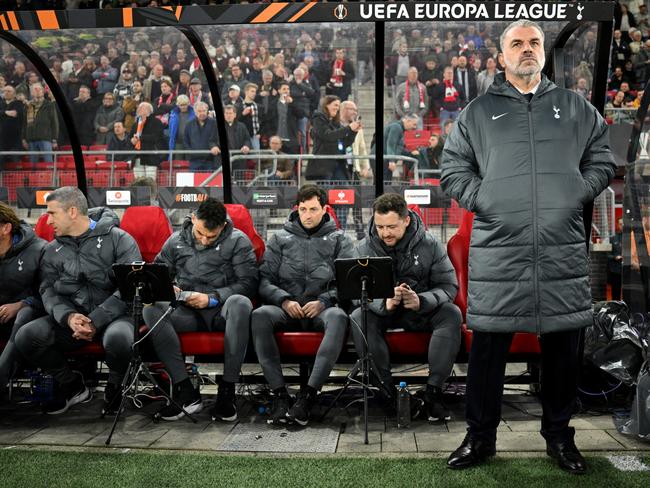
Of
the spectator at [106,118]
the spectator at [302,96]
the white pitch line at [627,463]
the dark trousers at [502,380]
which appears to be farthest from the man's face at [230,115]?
the white pitch line at [627,463]

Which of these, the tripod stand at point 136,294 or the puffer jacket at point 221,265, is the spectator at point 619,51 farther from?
the tripod stand at point 136,294

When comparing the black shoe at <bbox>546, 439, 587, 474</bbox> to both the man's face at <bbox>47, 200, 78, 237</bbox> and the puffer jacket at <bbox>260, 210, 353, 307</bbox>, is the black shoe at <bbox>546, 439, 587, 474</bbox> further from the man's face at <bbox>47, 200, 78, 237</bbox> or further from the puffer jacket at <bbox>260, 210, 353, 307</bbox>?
the man's face at <bbox>47, 200, 78, 237</bbox>

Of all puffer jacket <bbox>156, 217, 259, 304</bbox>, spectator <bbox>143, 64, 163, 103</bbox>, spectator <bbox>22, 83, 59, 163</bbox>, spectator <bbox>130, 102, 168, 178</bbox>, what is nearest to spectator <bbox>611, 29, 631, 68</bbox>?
spectator <bbox>143, 64, 163, 103</bbox>

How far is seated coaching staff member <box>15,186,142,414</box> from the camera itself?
14.3 ft

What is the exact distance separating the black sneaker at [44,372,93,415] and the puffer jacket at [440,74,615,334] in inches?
108

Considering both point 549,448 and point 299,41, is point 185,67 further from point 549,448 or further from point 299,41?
point 549,448

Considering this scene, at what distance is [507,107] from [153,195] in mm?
3858

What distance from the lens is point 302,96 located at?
7.31 metres

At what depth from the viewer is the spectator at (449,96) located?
6.50 m

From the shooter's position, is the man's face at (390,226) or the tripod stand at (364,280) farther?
the man's face at (390,226)

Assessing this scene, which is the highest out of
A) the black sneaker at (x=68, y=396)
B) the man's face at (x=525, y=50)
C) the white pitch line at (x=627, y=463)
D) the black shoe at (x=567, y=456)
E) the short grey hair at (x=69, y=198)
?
the man's face at (x=525, y=50)

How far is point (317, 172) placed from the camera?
6867mm

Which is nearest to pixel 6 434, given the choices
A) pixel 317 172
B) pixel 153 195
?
pixel 153 195

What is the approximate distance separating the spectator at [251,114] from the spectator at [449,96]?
1860mm
